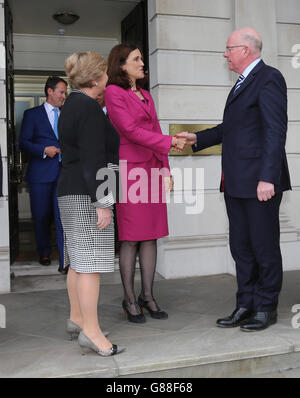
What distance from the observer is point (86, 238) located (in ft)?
9.36

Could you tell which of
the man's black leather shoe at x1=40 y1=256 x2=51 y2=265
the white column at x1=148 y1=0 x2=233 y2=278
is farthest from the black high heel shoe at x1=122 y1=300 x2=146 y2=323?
the man's black leather shoe at x1=40 y1=256 x2=51 y2=265

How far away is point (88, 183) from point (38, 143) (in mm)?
3025

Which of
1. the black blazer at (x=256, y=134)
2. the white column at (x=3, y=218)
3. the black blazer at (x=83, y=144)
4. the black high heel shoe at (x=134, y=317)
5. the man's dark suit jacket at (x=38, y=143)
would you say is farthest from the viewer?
the man's dark suit jacket at (x=38, y=143)

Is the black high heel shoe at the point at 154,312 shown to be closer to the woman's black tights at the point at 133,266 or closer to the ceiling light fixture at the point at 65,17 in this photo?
the woman's black tights at the point at 133,266

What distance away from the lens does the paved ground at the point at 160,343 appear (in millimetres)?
2793

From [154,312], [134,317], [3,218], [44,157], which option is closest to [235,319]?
[154,312]

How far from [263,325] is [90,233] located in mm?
1367

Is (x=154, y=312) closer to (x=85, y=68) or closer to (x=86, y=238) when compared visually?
(x=86, y=238)

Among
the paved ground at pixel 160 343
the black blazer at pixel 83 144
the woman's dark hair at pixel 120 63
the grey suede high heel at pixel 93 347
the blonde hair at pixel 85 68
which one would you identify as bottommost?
the paved ground at pixel 160 343

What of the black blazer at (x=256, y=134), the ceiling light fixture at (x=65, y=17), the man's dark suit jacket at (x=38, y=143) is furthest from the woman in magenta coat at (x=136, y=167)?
the ceiling light fixture at (x=65, y=17)

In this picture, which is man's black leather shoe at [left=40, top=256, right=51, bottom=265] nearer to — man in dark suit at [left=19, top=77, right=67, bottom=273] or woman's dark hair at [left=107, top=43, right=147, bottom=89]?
man in dark suit at [left=19, top=77, right=67, bottom=273]

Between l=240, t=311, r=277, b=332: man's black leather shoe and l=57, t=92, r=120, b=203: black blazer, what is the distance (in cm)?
131
